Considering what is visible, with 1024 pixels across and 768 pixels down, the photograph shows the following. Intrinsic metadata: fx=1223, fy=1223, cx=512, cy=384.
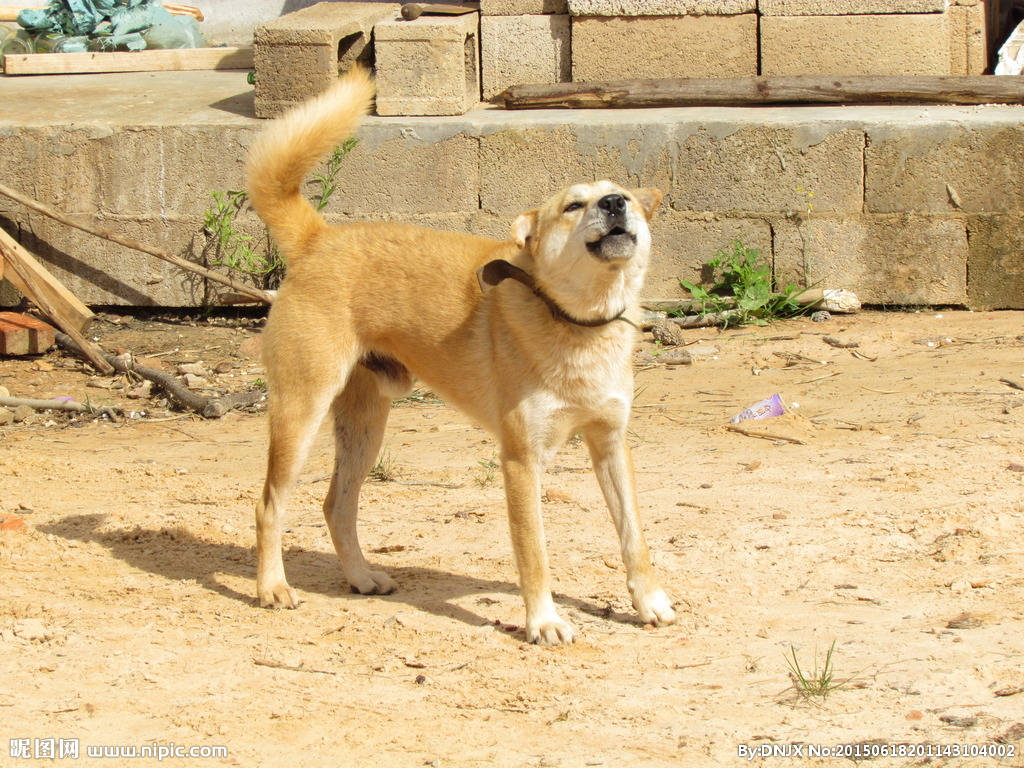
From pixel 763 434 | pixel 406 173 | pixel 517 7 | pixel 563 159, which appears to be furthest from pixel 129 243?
pixel 763 434

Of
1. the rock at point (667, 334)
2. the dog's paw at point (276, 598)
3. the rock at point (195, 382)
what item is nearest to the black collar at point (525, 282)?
the dog's paw at point (276, 598)

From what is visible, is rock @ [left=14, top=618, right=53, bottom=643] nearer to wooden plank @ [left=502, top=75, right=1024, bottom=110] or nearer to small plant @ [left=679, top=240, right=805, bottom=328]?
small plant @ [left=679, top=240, right=805, bottom=328]

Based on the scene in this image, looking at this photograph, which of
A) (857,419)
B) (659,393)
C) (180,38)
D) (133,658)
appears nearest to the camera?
(133,658)

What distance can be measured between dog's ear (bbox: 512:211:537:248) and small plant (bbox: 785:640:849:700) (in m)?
1.51

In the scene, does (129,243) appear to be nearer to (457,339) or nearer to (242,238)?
(242,238)

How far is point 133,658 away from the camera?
3.70 m

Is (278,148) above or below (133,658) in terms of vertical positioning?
above

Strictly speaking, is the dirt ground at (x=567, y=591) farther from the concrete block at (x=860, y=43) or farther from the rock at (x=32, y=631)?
the concrete block at (x=860, y=43)

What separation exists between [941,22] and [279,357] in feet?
18.3

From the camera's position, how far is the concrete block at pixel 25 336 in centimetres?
762

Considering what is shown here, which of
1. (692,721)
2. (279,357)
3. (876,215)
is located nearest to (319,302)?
(279,357)

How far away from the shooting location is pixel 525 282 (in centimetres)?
392

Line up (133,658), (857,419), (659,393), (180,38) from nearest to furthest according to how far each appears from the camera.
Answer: (133,658)
(857,419)
(659,393)
(180,38)

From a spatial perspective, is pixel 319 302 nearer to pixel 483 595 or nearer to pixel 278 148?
pixel 278 148
